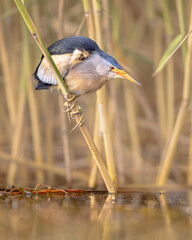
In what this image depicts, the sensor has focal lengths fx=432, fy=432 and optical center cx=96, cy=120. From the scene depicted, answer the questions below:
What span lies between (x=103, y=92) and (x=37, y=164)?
3.32ft

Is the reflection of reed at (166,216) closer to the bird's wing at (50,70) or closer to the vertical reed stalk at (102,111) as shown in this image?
the vertical reed stalk at (102,111)

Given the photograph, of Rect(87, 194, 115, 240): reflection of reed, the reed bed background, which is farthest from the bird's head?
Rect(87, 194, 115, 240): reflection of reed

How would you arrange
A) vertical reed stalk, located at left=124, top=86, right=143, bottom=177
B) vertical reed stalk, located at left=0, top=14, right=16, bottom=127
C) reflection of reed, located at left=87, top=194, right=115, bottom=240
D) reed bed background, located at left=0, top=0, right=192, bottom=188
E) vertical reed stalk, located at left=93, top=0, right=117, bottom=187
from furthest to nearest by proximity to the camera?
vertical reed stalk, located at left=124, top=86, right=143, bottom=177 → vertical reed stalk, located at left=0, top=14, right=16, bottom=127 → reed bed background, located at left=0, top=0, right=192, bottom=188 → vertical reed stalk, located at left=93, top=0, right=117, bottom=187 → reflection of reed, located at left=87, top=194, right=115, bottom=240

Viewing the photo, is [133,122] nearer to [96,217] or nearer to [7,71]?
[7,71]

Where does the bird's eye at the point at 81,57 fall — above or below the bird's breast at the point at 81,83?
above

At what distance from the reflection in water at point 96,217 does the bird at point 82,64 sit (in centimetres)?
36

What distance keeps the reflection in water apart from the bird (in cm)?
36

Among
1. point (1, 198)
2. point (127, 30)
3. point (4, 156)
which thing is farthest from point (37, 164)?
point (127, 30)

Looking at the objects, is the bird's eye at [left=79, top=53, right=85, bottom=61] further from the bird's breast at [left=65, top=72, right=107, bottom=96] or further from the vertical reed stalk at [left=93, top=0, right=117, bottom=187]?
the vertical reed stalk at [left=93, top=0, right=117, bottom=187]

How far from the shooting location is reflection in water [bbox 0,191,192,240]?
3.28 ft

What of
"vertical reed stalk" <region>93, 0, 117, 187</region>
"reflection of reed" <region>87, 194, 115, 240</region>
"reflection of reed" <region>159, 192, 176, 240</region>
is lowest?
"reflection of reed" <region>159, 192, 176, 240</region>

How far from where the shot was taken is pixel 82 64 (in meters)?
1.32

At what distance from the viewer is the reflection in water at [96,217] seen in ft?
3.28

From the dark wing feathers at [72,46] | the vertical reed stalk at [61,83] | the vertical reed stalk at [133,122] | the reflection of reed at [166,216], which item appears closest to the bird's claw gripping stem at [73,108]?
the vertical reed stalk at [61,83]
